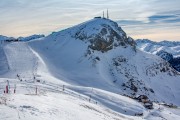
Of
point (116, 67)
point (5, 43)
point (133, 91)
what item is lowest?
point (133, 91)

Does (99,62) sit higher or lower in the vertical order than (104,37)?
lower

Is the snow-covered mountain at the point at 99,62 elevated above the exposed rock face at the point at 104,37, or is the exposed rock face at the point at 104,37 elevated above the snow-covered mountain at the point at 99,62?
the exposed rock face at the point at 104,37

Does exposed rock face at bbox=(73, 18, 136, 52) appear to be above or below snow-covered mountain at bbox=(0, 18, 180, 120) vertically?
above

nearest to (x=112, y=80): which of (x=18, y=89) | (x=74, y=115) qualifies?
(x=18, y=89)

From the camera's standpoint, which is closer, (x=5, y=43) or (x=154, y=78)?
(x=154, y=78)

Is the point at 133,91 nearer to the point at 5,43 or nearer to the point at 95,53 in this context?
the point at 95,53

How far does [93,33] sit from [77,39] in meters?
5.50

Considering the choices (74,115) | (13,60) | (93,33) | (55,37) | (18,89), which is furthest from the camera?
(55,37)

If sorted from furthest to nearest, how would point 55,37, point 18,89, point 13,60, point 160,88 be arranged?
point 55,37, point 160,88, point 13,60, point 18,89

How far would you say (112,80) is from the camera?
89.6 metres

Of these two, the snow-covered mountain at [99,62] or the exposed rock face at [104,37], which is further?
the exposed rock face at [104,37]

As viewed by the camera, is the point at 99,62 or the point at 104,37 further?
the point at 104,37

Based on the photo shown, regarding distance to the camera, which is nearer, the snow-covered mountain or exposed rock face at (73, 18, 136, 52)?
the snow-covered mountain

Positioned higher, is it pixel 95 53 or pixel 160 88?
pixel 95 53
